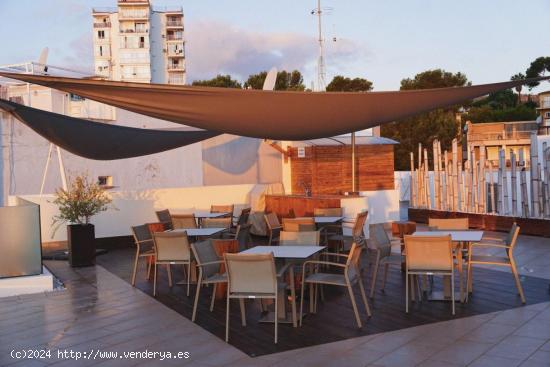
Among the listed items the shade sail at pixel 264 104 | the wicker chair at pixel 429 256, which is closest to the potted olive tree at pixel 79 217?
the shade sail at pixel 264 104

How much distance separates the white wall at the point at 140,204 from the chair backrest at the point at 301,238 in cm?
655

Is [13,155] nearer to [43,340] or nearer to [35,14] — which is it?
[35,14]

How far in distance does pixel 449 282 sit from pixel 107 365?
378cm

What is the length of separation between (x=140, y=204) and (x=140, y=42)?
6541 centimetres

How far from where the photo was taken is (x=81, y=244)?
32.4ft

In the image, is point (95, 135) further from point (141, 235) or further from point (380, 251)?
point (380, 251)

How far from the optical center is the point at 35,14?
1330 cm

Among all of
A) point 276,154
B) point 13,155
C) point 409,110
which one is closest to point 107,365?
point 409,110

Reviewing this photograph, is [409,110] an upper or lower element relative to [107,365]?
upper

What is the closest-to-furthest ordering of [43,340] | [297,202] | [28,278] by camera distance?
[43,340] → [28,278] → [297,202]

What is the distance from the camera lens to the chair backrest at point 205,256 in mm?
5840

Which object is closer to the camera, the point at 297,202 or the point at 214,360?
the point at 214,360

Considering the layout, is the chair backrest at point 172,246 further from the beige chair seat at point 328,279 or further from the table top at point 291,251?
the beige chair seat at point 328,279

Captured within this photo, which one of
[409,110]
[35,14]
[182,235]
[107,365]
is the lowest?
[107,365]
